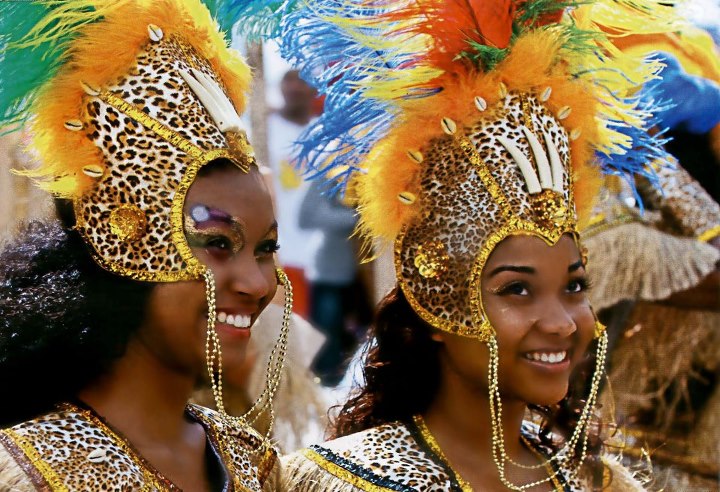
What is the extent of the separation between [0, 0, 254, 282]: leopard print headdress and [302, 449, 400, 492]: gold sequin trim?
34.5 inches

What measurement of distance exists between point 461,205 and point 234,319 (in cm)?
82

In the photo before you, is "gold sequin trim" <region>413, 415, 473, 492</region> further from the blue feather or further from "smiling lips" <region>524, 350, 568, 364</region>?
the blue feather

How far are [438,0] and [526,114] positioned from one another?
431 mm

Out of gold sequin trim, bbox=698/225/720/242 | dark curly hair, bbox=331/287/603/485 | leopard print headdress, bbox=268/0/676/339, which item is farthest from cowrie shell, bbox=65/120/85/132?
gold sequin trim, bbox=698/225/720/242

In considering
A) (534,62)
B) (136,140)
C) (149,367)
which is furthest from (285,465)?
(534,62)

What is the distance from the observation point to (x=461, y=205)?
3.26 metres

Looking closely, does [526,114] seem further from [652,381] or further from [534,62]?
[652,381]

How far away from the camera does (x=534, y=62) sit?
3.34m

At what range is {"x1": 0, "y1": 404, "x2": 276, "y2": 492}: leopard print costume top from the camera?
2572mm

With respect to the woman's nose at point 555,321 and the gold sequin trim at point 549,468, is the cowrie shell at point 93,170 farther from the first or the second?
the gold sequin trim at point 549,468

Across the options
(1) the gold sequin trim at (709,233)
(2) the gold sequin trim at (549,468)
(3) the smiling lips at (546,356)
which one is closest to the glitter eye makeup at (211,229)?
(3) the smiling lips at (546,356)

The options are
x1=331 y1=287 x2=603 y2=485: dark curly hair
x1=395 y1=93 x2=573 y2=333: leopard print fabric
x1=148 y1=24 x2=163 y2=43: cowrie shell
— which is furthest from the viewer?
x1=331 y1=287 x2=603 y2=485: dark curly hair

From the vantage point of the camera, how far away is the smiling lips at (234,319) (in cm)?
278

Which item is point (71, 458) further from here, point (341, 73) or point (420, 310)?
point (341, 73)
